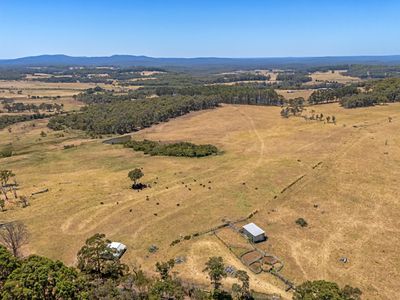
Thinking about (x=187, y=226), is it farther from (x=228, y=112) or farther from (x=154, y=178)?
(x=228, y=112)

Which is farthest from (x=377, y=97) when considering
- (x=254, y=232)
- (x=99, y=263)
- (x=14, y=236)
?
(x=14, y=236)

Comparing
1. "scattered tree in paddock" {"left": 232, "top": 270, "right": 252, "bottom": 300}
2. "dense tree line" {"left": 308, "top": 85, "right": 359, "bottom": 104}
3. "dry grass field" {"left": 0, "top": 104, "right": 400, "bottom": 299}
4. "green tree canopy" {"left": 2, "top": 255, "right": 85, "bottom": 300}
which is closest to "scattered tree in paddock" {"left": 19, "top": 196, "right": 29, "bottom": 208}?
"dry grass field" {"left": 0, "top": 104, "right": 400, "bottom": 299}

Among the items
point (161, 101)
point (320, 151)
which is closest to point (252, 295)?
point (320, 151)

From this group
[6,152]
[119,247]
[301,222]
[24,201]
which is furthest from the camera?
[6,152]

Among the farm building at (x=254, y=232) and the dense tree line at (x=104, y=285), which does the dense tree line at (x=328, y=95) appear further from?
the dense tree line at (x=104, y=285)

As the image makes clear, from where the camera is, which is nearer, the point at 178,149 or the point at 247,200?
the point at 247,200

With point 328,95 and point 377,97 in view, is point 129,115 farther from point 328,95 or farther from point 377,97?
point 377,97
